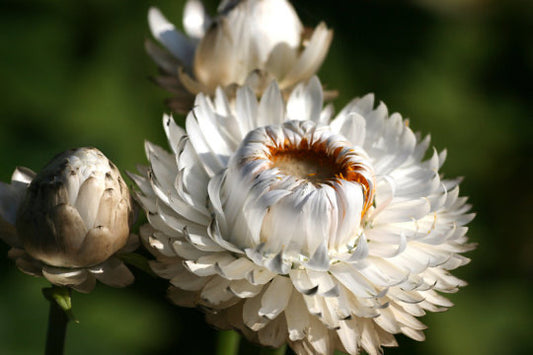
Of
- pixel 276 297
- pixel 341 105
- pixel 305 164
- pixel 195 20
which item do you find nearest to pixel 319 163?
pixel 305 164

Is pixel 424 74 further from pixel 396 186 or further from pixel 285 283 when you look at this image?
pixel 285 283

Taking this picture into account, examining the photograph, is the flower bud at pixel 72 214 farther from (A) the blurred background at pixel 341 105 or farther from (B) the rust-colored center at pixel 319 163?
(A) the blurred background at pixel 341 105

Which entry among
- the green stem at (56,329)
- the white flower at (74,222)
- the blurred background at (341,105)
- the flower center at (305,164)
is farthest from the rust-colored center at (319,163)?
the blurred background at (341,105)

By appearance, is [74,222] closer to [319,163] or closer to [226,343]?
[319,163]

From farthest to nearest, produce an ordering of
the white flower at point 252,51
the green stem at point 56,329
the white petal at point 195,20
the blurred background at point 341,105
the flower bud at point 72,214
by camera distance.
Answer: the blurred background at point 341,105
the white petal at point 195,20
the white flower at point 252,51
the green stem at point 56,329
the flower bud at point 72,214

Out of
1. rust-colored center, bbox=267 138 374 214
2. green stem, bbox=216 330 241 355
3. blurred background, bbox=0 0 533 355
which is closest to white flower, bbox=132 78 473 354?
rust-colored center, bbox=267 138 374 214

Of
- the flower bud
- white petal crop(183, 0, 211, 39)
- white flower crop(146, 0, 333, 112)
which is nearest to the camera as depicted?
the flower bud

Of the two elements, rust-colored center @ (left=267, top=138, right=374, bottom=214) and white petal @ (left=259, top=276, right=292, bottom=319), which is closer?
white petal @ (left=259, top=276, right=292, bottom=319)

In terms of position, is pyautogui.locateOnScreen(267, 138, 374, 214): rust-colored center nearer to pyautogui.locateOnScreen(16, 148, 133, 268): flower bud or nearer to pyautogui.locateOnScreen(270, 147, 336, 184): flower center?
pyautogui.locateOnScreen(270, 147, 336, 184): flower center
